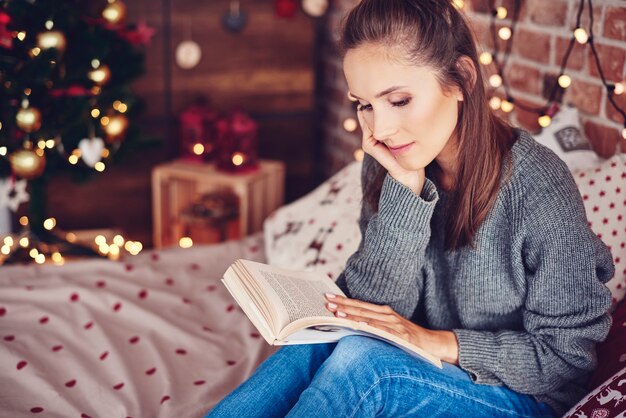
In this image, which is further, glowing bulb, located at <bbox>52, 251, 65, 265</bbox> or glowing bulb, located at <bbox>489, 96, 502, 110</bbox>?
glowing bulb, located at <bbox>52, 251, 65, 265</bbox>

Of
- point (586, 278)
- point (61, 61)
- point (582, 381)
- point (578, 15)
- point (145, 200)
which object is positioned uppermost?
point (578, 15)

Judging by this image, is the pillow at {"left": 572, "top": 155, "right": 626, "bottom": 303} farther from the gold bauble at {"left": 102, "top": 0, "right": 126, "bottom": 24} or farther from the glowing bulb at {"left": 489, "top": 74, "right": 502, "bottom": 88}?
the gold bauble at {"left": 102, "top": 0, "right": 126, "bottom": 24}

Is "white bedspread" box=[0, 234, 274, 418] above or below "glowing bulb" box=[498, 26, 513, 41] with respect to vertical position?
below

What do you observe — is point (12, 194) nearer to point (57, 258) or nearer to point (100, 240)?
point (57, 258)

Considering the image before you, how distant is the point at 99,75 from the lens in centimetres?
229

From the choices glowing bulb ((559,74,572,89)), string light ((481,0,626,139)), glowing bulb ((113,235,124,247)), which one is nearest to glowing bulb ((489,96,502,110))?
string light ((481,0,626,139))

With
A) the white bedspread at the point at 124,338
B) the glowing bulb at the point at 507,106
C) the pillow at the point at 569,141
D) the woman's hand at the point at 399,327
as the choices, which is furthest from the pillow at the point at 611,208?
the white bedspread at the point at 124,338

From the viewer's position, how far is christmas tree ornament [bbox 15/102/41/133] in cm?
211

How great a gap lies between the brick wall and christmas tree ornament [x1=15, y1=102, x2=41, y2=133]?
90cm

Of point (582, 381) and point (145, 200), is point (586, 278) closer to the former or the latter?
point (582, 381)

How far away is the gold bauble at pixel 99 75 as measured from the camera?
228 centimetres

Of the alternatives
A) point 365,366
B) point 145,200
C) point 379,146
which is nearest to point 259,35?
point 145,200

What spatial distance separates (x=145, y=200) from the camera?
2.95 m

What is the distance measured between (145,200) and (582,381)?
205 cm
